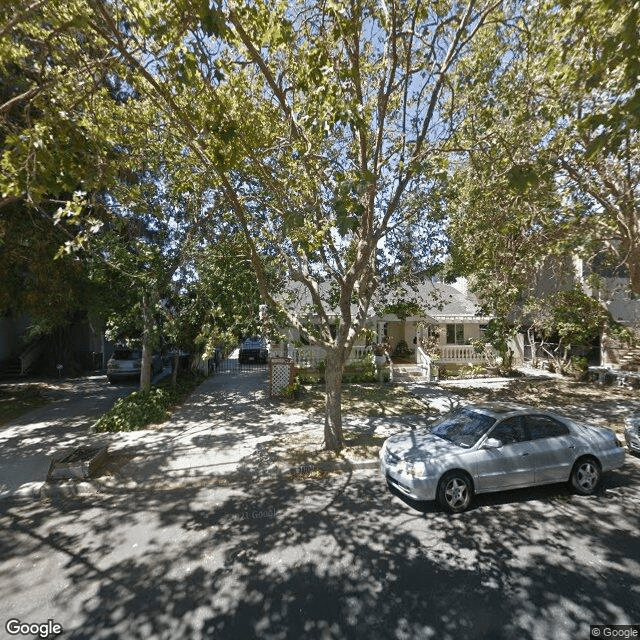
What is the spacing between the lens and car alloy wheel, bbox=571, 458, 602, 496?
6.16m

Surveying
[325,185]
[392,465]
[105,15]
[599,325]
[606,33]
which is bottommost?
[392,465]

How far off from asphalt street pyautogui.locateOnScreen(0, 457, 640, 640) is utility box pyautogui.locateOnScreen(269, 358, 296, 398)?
24.4 feet

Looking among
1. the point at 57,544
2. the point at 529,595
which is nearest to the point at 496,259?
the point at 529,595

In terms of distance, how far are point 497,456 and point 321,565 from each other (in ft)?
10.3

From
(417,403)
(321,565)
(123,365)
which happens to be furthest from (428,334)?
(321,565)

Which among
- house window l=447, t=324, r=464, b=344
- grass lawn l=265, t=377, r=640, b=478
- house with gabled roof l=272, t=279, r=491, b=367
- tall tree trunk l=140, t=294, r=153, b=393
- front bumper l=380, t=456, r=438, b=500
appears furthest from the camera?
house window l=447, t=324, r=464, b=344

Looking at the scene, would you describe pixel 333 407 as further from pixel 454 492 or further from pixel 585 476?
pixel 585 476

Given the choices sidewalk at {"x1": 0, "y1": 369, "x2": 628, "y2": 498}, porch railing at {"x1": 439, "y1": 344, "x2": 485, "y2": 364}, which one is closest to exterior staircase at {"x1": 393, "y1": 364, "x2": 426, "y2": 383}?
sidewalk at {"x1": 0, "y1": 369, "x2": 628, "y2": 498}

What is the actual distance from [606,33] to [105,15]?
7.46 meters

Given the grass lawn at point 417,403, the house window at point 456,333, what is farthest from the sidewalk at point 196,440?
the house window at point 456,333

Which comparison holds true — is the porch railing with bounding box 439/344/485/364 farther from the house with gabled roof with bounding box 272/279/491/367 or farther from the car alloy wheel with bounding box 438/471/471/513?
the car alloy wheel with bounding box 438/471/471/513

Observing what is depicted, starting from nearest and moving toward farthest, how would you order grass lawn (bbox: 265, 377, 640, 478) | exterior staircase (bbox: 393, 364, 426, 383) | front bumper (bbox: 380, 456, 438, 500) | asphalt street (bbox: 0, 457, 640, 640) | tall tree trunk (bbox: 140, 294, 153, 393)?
asphalt street (bbox: 0, 457, 640, 640) < front bumper (bbox: 380, 456, 438, 500) < grass lawn (bbox: 265, 377, 640, 478) < tall tree trunk (bbox: 140, 294, 153, 393) < exterior staircase (bbox: 393, 364, 426, 383)

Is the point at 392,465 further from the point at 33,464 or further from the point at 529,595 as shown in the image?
the point at 33,464

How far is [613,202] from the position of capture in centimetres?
909
